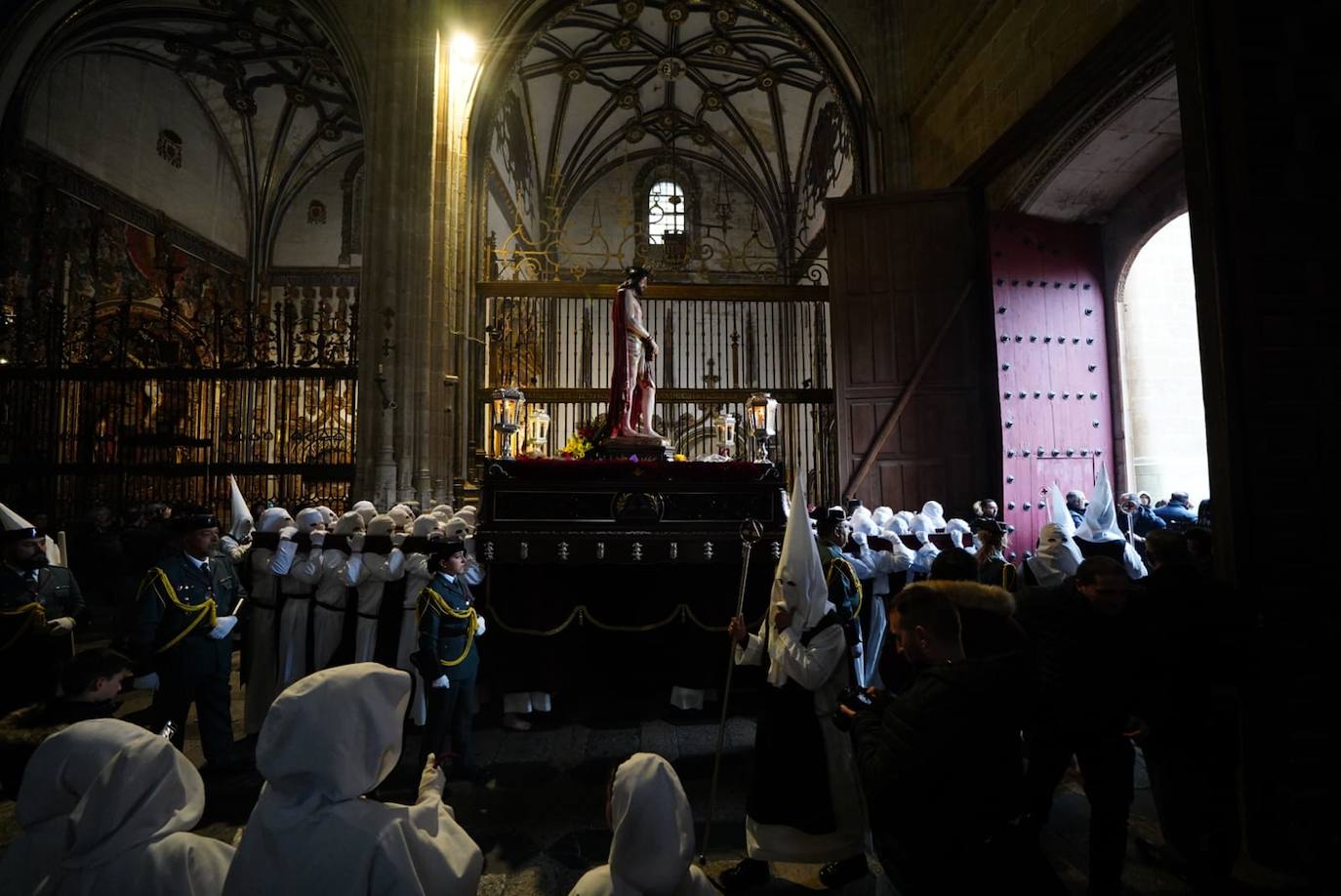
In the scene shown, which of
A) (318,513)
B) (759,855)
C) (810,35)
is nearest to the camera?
(759,855)

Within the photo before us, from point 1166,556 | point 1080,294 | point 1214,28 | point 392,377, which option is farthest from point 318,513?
point 1080,294

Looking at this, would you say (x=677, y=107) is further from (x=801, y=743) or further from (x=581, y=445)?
(x=801, y=743)

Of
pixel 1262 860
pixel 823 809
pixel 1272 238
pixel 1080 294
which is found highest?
pixel 1080 294

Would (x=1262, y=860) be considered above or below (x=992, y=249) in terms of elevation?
below

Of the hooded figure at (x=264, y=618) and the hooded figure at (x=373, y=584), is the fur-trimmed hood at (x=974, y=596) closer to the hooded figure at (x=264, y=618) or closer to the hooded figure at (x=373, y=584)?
the hooded figure at (x=373, y=584)

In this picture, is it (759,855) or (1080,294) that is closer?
(759,855)

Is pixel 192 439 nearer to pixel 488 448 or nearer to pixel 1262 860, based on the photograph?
pixel 488 448

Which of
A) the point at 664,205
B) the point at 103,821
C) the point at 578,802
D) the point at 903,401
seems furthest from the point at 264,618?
the point at 664,205

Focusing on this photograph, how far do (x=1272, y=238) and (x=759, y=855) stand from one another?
422 centimetres

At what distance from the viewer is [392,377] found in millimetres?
8914

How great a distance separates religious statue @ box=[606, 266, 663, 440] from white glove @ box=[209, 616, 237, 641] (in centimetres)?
332

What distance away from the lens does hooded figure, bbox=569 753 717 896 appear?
63.3 inches

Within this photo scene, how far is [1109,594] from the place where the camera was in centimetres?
287

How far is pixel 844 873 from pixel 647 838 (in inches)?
72.3
